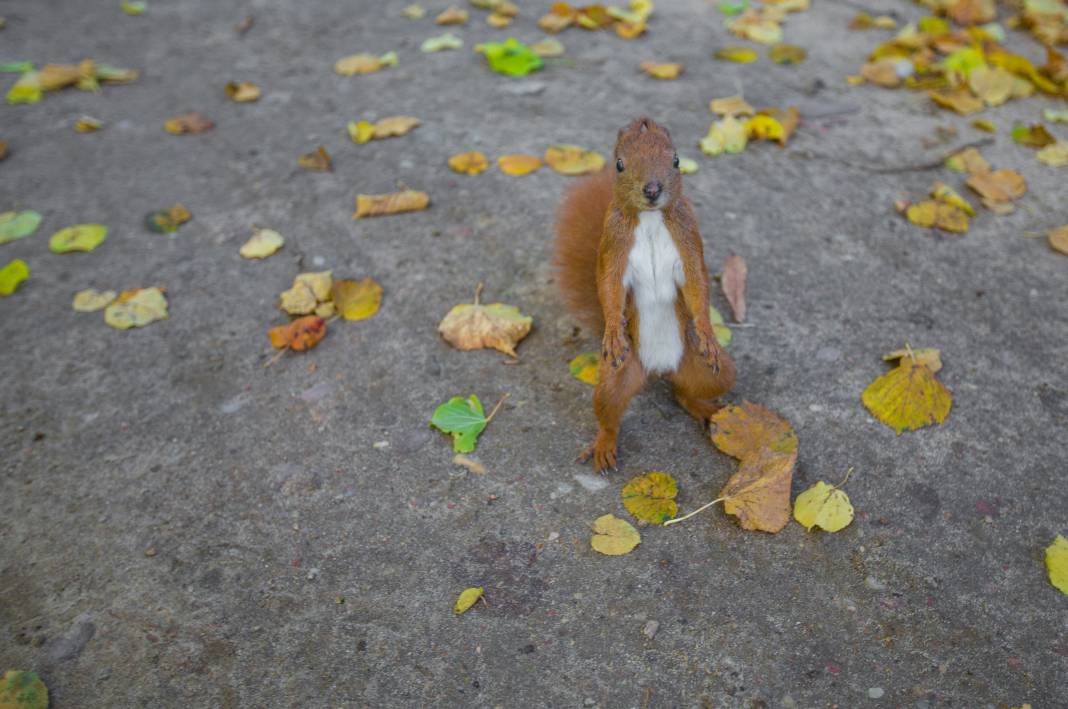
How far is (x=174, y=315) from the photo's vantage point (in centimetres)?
268

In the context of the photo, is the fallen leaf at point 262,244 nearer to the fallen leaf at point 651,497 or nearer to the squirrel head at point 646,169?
the squirrel head at point 646,169

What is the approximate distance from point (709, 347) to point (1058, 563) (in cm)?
Answer: 92

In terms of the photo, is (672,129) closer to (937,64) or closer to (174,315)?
(937,64)

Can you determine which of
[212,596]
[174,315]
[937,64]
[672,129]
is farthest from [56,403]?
[937,64]

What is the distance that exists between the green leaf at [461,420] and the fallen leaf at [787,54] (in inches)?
107

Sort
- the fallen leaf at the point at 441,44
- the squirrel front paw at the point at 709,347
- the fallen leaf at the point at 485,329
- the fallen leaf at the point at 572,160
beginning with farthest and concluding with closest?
the fallen leaf at the point at 441,44 → the fallen leaf at the point at 572,160 → the fallen leaf at the point at 485,329 → the squirrel front paw at the point at 709,347

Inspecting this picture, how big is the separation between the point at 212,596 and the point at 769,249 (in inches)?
80.0

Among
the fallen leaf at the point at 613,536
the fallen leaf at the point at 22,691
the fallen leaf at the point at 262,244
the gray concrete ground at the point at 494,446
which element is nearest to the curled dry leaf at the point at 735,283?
the gray concrete ground at the point at 494,446

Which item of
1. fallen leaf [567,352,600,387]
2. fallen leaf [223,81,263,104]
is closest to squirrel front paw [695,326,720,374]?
fallen leaf [567,352,600,387]

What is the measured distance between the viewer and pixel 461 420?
2.20m

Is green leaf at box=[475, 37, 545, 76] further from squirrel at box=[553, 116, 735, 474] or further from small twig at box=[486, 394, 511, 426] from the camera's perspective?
small twig at box=[486, 394, 511, 426]

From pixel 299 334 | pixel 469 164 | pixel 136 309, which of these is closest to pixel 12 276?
pixel 136 309

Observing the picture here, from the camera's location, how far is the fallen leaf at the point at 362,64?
407 centimetres

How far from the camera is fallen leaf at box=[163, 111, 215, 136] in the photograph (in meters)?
3.71
